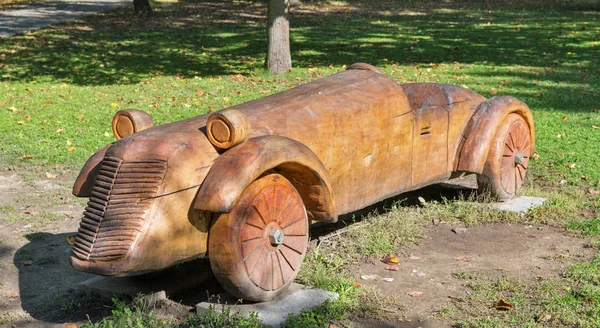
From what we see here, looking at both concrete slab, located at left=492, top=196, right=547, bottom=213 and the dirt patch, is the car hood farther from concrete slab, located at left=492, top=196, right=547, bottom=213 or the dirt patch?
concrete slab, located at left=492, top=196, right=547, bottom=213

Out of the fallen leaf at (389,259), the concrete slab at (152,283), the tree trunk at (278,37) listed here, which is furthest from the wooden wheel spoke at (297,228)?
the tree trunk at (278,37)

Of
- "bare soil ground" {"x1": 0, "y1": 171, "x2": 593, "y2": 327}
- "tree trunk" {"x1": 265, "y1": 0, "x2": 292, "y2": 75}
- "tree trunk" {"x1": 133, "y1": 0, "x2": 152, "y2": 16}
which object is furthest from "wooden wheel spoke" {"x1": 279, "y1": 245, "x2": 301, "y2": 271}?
"tree trunk" {"x1": 133, "y1": 0, "x2": 152, "y2": 16}

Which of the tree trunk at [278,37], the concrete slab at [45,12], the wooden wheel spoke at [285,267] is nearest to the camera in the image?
the wooden wheel spoke at [285,267]

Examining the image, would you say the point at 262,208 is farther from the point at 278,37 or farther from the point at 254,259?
the point at 278,37

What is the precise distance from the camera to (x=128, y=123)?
5531 mm

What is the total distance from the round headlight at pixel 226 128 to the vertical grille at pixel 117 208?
379mm

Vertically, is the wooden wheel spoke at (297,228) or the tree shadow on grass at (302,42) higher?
the wooden wheel spoke at (297,228)

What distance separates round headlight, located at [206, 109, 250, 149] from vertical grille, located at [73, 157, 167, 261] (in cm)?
38

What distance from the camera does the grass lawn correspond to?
6.95 meters

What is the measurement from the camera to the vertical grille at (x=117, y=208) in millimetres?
4637

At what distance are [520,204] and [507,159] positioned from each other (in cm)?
42

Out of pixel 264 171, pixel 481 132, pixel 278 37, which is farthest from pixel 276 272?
pixel 278 37

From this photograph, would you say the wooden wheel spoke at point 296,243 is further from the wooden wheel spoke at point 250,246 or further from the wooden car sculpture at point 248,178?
the wooden wheel spoke at point 250,246

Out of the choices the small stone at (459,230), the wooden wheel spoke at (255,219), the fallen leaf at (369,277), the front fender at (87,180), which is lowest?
the small stone at (459,230)
